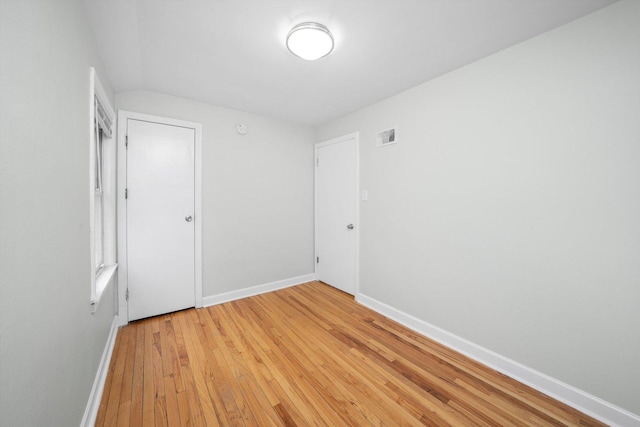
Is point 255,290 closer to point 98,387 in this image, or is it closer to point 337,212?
point 337,212

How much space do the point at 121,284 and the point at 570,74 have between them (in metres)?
4.08

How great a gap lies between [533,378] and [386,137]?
A: 2.39 m

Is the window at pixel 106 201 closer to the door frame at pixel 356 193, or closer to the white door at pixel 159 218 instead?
the white door at pixel 159 218

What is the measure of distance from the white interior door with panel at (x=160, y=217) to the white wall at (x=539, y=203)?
246cm

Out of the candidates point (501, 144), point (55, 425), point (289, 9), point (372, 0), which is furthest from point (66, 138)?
point (501, 144)

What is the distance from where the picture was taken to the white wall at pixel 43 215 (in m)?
0.71

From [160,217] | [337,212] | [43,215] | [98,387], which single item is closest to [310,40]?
[43,215]

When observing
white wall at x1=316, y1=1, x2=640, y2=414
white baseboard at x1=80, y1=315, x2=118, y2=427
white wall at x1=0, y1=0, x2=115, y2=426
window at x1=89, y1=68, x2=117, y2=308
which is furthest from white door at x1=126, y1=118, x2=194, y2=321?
white wall at x1=316, y1=1, x2=640, y2=414

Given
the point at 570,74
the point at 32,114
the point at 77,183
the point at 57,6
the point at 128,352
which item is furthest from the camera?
the point at 128,352

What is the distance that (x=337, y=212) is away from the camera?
3.42 metres

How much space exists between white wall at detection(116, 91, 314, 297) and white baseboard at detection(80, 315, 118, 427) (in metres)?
1.02

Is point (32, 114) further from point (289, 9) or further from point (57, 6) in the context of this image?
point (289, 9)

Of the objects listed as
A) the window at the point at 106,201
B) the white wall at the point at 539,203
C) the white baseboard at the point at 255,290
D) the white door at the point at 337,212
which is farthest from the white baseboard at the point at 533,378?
the window at the point at 106,201

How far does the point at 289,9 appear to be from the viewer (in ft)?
4.80
